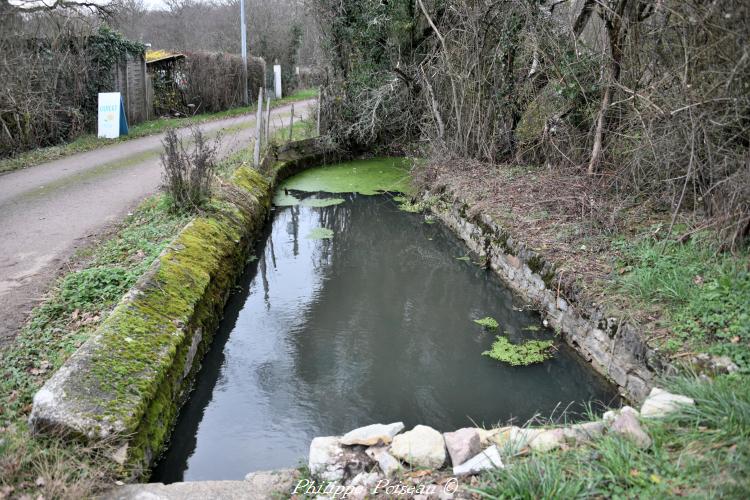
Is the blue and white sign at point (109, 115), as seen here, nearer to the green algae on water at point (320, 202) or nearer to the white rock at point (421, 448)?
the green algae on water at point (320, 202)

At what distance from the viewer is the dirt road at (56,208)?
5.58m

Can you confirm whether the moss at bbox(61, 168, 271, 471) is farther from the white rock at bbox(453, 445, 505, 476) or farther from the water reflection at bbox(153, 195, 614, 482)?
the white rock at bbox(453, 445, 505, 476)

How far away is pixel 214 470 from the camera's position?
13.8 feet

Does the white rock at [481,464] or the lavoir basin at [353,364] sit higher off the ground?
the white rock at [481,464]

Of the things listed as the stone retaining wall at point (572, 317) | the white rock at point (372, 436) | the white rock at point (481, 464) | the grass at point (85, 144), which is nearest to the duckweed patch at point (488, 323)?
the stone retaining wall at point (572, 317)

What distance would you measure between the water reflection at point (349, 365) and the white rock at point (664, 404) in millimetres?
1373

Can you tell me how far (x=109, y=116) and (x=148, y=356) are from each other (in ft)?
38.0

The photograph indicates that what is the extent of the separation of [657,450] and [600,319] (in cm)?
232

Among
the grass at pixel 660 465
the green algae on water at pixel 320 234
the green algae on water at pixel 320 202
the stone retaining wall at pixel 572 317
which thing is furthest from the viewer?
the green algae on water at pixel 320 202

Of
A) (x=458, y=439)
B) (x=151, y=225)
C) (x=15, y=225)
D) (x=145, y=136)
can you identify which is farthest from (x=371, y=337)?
(x=145, y=136)

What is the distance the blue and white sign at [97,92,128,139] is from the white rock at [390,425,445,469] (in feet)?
42.7

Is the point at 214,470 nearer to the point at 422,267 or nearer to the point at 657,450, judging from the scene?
the point at 657,450

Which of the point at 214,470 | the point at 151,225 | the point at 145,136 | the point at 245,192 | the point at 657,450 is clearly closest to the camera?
the point at 657,450

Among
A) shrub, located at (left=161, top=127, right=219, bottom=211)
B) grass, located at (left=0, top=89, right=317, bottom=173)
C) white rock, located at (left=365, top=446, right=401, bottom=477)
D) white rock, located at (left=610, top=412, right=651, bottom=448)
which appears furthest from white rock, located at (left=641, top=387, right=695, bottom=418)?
grass, located at (left=0, top=89, right=317, bottom=173)
